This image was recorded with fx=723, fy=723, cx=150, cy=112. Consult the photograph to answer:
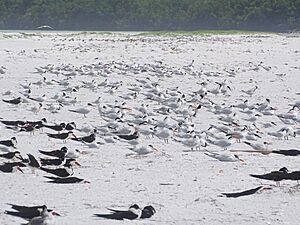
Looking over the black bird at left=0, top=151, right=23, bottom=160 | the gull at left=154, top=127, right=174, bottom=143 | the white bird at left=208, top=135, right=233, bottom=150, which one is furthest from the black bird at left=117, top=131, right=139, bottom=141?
the black bird at left=0, top=151, right=23, bottom=160

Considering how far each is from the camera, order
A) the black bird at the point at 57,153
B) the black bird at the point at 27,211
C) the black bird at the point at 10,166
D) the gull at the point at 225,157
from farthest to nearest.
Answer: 1. the gull at the point at 225,157
2. the black bird at the point at 57,153
3. the black bird at the point at 10,166
4. the black bird at the point at 27,211

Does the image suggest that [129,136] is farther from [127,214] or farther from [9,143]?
[127,214]

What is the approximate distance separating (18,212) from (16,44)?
106 feet

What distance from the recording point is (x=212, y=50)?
119 ft

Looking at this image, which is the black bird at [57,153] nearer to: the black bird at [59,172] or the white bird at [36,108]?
the black bird at [59,172]

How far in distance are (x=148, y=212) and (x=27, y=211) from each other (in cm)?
130

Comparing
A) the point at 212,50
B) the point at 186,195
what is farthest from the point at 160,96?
the point at 212,50

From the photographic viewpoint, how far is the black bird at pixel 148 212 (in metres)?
7.82

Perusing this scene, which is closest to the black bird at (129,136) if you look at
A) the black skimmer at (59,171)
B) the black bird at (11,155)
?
the black bird at (11,155)

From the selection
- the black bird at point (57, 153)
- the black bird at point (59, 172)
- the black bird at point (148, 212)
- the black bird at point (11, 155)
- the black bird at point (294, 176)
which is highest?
the black bird at point (57, 153)

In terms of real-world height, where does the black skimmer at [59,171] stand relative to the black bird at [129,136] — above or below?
below

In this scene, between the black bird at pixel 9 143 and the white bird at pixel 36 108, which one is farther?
the white bird at pixel 36 108

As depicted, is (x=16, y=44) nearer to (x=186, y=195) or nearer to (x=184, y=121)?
(x=184, y=121)

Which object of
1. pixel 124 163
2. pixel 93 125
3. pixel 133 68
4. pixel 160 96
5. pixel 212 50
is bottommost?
pixel 124 163
